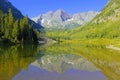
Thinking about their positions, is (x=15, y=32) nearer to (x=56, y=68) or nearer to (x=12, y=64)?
(x=12, y=64)

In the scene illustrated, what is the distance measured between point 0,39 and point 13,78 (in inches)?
4262

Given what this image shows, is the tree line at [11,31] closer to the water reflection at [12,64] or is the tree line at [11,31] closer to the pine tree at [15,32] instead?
the pine tree at [15,32]

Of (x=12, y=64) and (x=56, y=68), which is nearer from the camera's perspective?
(x=56, y=68)

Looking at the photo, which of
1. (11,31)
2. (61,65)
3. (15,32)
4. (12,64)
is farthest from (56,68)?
(11,31)

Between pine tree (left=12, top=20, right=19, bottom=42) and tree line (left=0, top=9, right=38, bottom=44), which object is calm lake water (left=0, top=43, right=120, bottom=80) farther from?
pine tree (left=12, top=20, right=19, bottom=42)

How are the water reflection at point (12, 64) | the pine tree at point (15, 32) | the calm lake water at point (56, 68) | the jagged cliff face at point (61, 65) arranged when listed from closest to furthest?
the calm lake water at point (56, 68)
the water reflection at point (12, 64)
the jagged cliff face at point (61, 65)
the pine tree at point (15, 32)

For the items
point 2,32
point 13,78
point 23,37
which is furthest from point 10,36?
point 13,78

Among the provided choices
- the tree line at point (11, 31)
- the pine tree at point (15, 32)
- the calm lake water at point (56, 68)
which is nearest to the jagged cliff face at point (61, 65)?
the calm lake water at point (56, 68)

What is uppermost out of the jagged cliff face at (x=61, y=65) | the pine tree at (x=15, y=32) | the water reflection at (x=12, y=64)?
the pine tree at (x=15, y=32)

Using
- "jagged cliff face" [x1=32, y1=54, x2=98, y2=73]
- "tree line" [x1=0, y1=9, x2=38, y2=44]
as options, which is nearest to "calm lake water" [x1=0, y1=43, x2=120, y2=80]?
"jagged cliff face" [x1=32, y1=54, x2=98, y2=73]

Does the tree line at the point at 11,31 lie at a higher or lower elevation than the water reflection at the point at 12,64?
higher

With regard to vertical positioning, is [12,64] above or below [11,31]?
below

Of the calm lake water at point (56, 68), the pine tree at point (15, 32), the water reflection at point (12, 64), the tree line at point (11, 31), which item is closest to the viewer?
the calm lake water at point (56, 68)

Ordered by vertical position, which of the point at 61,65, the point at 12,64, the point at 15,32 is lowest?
the point at 61,65
